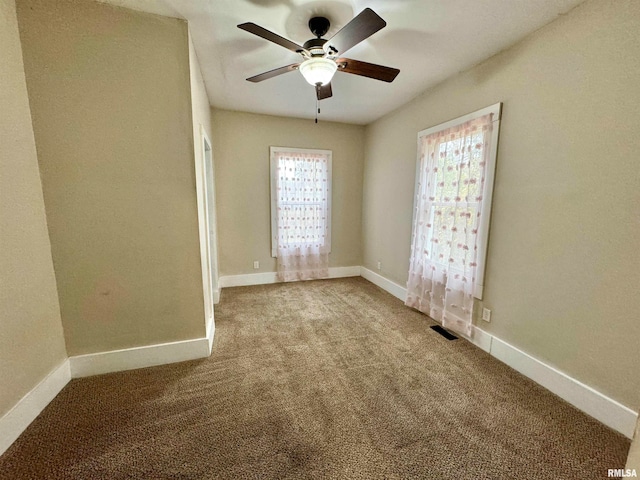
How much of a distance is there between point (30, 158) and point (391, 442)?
2.64 meters

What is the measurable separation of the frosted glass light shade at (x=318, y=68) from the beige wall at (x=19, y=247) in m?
1.65

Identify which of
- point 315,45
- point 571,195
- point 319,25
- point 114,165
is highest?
point 319,25

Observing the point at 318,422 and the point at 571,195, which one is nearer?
the point at 318,422

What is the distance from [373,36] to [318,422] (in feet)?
8.51

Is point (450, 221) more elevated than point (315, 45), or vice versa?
point (315, 45)

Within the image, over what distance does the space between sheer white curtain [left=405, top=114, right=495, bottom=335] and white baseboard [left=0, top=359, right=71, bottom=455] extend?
3.09 metres

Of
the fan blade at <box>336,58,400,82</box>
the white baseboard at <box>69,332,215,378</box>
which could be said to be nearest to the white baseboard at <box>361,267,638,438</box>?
the fan blade at <box>336,58,400,82</box>

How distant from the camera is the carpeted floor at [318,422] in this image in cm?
123

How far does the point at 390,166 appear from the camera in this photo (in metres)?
3.53

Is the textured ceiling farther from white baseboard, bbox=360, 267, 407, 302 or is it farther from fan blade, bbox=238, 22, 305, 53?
white baseboard, bbox=360, 267, 407, 302

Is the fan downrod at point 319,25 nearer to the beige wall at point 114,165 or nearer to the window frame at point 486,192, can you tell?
the beige wall at point 114,165

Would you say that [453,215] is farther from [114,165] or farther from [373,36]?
[114,165]

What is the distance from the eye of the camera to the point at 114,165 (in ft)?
5.70

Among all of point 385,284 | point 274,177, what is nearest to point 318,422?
point 385,284
